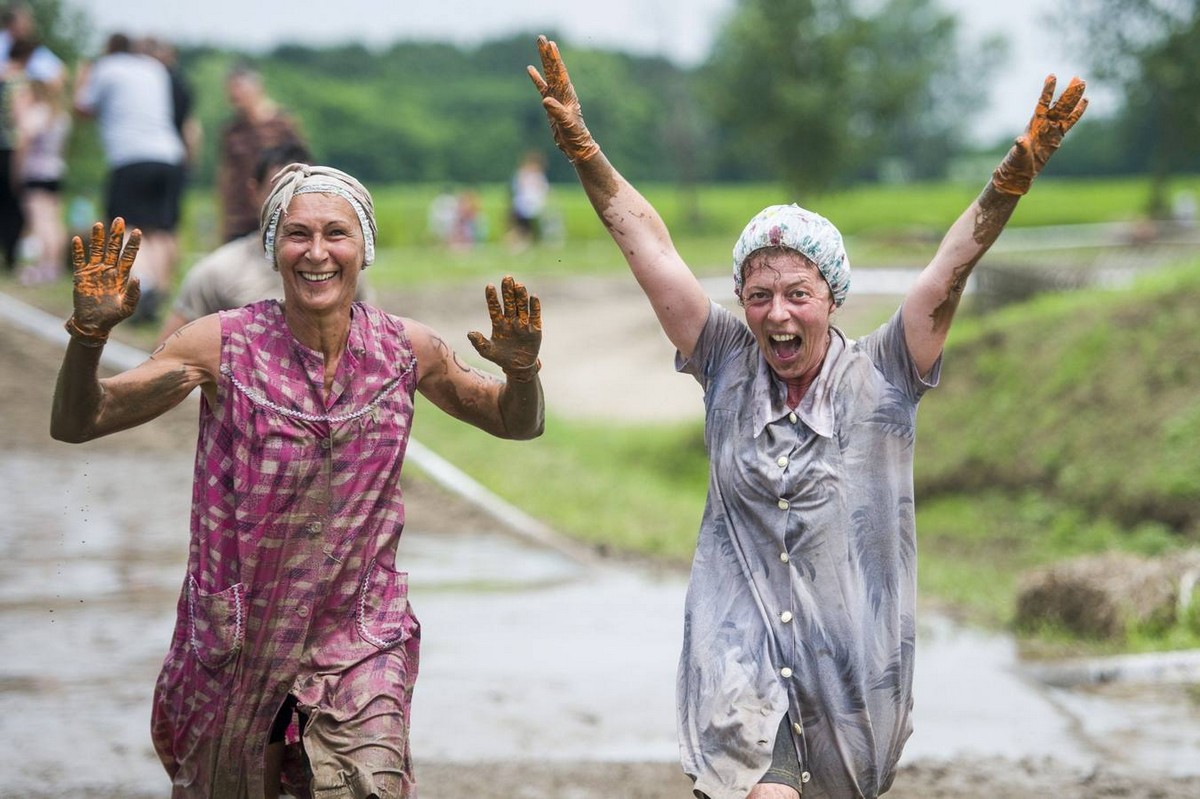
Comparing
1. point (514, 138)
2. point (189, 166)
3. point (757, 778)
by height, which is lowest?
point (757, 778)

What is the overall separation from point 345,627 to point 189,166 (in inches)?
382

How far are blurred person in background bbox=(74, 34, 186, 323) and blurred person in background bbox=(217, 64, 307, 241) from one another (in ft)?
5.37

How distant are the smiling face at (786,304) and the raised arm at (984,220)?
227 millimetres

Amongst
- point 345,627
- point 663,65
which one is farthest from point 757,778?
point 663,65

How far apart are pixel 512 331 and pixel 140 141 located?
8.54 meters

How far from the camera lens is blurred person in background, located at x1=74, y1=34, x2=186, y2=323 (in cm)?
1220

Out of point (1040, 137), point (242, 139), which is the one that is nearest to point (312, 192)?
point (1040, 137)

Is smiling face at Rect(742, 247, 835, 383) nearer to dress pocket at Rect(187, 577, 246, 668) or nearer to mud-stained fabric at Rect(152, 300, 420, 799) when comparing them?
mud-stained fabric at Rect(152, 300, 420, 799)

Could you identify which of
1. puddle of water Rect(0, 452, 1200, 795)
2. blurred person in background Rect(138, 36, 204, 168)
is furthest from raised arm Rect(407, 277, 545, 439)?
blurred person in background Rect(138, 36, 204, 168)

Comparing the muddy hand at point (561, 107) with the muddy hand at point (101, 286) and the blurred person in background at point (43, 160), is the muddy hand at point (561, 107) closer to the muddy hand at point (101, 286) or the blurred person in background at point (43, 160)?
the muddy hand at point (101, 286)

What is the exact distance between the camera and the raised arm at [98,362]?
4.05 meters

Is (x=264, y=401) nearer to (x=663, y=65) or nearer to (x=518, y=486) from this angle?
(x=518, y=486)

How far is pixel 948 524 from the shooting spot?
14.0 meters

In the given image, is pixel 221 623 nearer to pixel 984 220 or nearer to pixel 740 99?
pixel 984 220
